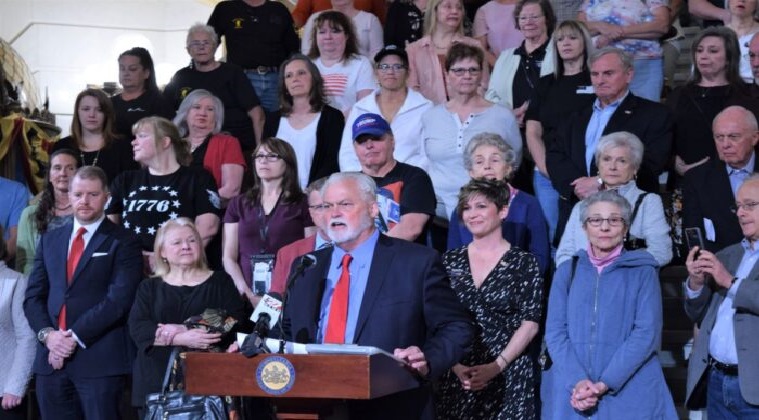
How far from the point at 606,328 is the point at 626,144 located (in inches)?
51.4

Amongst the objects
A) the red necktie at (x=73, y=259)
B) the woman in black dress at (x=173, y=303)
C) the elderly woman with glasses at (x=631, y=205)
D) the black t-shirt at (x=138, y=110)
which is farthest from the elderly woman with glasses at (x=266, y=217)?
the black t-shirt at (x=138, y=110)

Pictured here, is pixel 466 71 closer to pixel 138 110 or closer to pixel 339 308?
pixel 138 110

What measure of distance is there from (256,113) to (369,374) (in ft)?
18.1

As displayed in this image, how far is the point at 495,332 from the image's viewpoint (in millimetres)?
5996

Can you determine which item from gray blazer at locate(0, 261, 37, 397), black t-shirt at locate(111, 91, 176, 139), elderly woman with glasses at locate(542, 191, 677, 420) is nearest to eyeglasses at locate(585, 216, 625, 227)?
elderly woman with glasses at locate(542, 191, 677, 420)

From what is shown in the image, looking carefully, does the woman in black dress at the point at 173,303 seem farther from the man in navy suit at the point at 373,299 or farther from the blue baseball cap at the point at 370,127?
the man in navy suit at the point at 373,299

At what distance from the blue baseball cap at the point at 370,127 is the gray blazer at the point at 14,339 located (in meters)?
2.10

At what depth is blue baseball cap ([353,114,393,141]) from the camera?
669 centimetres

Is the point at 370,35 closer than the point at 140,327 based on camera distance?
No

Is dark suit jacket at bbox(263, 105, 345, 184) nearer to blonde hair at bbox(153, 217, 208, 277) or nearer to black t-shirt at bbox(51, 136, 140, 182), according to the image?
black t-shirt at bbox(51, 136, 140, 182)

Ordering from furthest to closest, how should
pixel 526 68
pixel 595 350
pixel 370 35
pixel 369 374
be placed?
1. pixel 370 35
2. pixel 526 68
3. pixel 595 350
4. pixel 369 374

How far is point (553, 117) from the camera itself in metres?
8.02

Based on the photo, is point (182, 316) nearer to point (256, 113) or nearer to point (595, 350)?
point (595, 350)

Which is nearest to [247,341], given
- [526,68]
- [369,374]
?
[369,374]
